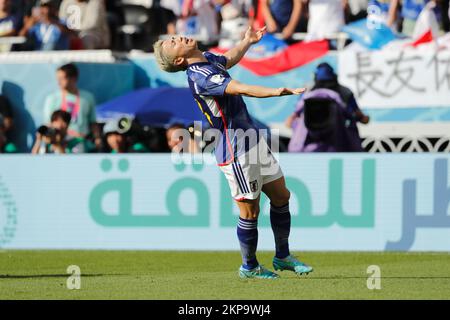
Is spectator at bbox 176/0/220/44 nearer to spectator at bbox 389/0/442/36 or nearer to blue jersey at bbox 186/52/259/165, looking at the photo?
spectator at bbox 389/0/442/36

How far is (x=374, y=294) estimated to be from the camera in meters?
8.76

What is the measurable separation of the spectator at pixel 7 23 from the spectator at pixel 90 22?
0.96 m

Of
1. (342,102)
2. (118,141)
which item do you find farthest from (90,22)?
(342,102)

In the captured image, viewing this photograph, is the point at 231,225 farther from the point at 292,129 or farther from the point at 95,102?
the point at 95,102

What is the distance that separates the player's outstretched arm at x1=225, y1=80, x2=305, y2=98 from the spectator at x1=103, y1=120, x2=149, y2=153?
6.64 m

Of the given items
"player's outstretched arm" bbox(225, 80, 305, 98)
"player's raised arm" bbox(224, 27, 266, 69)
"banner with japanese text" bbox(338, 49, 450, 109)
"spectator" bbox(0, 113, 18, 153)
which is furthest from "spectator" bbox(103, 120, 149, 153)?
"player's outstretched arm" bbox(225, 80, 305, 98)

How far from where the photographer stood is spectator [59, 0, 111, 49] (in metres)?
19.5

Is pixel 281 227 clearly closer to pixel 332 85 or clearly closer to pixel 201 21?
pixel 332 85

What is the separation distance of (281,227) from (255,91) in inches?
62.1

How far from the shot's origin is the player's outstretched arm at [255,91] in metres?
8.90

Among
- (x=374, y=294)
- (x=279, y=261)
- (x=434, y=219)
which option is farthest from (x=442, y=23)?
(x=374, y=294)

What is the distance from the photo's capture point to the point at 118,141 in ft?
52.7

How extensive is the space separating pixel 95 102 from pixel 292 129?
3795mm

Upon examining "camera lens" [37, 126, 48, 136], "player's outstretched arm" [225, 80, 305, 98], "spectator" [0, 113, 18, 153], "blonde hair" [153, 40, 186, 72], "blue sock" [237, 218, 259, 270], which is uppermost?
"blonde hair" [153, 40, 186, 72]
